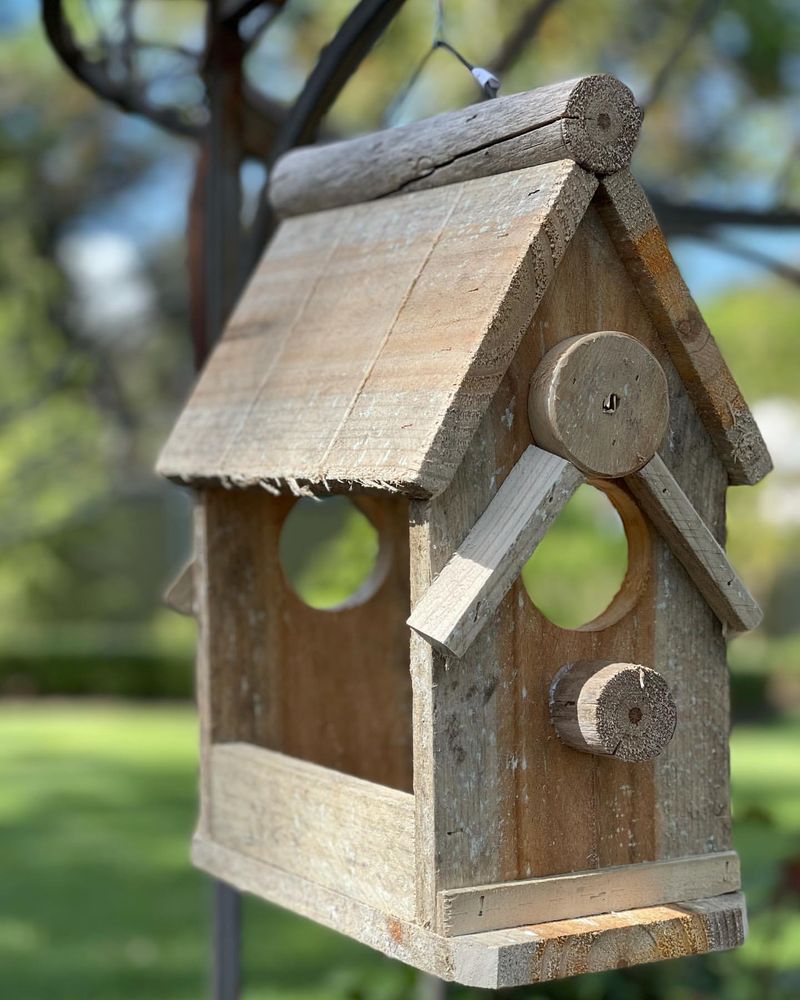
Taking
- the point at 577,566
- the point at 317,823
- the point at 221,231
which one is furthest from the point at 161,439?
the point at 317,823

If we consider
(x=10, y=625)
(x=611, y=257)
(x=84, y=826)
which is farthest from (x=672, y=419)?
(x=10, y=625)

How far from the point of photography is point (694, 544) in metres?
1.72

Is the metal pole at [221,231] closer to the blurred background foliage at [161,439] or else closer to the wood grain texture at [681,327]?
the blurred background foliage at [161,439]

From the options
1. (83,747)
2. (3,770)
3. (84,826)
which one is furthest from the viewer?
(83,747)

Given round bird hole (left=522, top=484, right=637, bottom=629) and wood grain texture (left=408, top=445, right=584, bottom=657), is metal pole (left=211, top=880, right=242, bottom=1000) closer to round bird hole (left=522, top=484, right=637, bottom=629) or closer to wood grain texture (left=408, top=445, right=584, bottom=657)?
wood grain texture (left=408, top=445, right=584, bottom=657)

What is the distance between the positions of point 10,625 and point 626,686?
13778 mm

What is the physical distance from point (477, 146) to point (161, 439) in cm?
1059

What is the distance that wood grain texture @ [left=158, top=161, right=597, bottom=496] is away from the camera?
1.56 meters

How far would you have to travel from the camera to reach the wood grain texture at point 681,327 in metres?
1.66

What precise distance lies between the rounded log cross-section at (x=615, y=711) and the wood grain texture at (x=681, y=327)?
1.04ft

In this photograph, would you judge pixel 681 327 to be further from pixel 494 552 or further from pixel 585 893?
pixel 585 893

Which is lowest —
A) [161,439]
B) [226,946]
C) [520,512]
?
[226,946]

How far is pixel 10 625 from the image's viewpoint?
48.1 feet

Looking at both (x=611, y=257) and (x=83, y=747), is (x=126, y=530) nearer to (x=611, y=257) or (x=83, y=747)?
(x=83, y=747)
